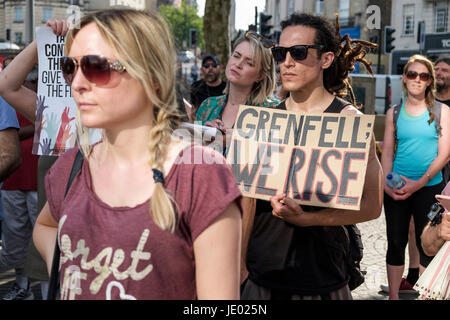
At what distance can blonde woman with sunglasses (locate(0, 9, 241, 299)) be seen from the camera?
1.71m

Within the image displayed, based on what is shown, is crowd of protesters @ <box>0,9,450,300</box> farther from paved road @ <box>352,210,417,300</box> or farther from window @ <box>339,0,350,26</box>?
window @ <box>339,0,350,26</box>

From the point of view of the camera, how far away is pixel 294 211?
8.93ft

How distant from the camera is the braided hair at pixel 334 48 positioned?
Answer: 3.17 meters

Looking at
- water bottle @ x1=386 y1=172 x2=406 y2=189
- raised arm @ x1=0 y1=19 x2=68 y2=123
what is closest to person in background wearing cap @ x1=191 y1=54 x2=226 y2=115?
water bottle @ x1=386 y1=172 x2=406 y2=189

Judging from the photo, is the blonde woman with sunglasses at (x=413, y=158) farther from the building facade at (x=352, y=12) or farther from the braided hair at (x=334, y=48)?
the building facade at (x=352, y=12)

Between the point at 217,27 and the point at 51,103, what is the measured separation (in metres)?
9.81

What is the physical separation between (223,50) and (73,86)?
38.4 feet

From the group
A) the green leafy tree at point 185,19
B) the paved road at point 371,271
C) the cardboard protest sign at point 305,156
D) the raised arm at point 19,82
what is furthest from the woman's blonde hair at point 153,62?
the green leafy tree at point 185,19

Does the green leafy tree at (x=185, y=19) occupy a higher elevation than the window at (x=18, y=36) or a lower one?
higher

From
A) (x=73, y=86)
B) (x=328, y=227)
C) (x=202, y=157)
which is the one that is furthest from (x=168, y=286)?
(x=328, y=227)

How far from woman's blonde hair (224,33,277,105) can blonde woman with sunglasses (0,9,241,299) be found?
8.50 feet

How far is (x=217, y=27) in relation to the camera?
13.2 metres

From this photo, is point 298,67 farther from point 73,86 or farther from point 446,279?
point 73,86

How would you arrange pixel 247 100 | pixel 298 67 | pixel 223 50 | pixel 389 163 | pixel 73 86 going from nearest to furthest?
pixel 73 86
pixel 298 67
pixel 247 100
pixel 389 163
pixel 223 50
